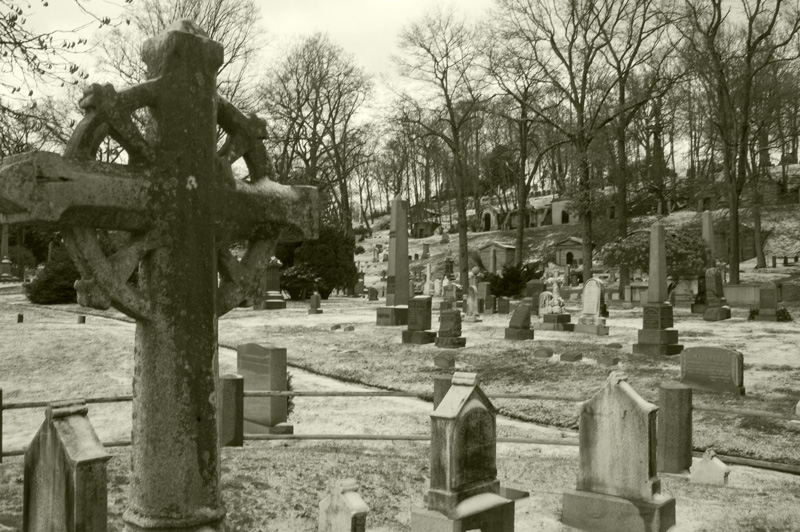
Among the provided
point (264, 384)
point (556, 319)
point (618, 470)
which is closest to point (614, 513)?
point (618, 470)

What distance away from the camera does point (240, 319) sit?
27.0 meters

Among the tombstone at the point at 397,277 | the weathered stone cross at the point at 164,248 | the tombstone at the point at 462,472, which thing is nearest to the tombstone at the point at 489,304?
the tombstone at the point at 397,277

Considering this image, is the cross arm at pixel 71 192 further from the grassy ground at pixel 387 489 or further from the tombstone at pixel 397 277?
the tombstone at pixel 397 277

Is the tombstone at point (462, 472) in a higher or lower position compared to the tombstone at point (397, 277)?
lower

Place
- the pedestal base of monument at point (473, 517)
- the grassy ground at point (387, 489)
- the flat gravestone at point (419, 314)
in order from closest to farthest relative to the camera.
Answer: the pedestal base of monument at point (473, 517) < the grassy ground at point (387, 489) < the flat gravestone at point (419, 314)

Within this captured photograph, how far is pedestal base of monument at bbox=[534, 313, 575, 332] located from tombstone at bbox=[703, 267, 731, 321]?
504cm

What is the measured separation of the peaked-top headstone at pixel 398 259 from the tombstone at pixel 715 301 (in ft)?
32.2

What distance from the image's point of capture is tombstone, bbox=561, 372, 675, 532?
595cm

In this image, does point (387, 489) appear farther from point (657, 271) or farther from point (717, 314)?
point (717, 314)

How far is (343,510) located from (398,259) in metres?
21.3

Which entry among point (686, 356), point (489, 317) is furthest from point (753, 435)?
point (489, 317)

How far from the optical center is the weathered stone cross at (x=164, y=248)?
3348mm

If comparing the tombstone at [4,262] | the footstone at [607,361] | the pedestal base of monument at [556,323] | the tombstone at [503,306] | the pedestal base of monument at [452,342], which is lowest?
the footstone at [607,361]

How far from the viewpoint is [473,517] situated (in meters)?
5.40
